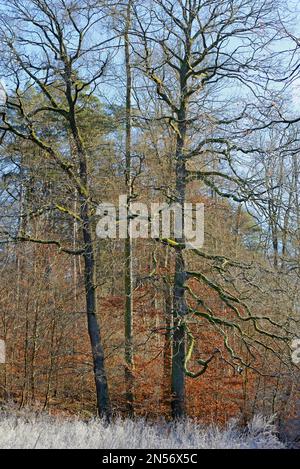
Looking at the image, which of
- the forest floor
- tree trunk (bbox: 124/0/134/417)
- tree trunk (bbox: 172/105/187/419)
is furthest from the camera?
tree trunk (bbox: 124/0/134/417)

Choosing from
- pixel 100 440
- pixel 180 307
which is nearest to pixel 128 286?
pixel 180 307

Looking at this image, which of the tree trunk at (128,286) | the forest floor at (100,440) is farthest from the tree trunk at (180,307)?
the forest floor at (100,440)

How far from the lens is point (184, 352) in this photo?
11.7 metres

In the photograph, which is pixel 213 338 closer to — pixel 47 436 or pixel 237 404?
pixel 237 404

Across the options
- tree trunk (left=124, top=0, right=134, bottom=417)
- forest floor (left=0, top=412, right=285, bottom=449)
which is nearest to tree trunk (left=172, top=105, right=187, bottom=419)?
tree trunk (left=124, top=0, right=134, bottom=417)

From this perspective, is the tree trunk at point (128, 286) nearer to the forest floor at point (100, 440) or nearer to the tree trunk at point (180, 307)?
the tree trunk at point (180, 307)

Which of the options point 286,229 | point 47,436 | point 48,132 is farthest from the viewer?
point 48,132

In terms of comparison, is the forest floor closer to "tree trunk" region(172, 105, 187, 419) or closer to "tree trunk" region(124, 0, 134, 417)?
"tree trunk" region(172, 105, 187, 419)

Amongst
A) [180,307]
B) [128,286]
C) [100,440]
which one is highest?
[128,286]

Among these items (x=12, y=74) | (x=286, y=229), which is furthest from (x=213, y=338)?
(x=12, y=74)

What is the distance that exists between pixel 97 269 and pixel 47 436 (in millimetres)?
8082

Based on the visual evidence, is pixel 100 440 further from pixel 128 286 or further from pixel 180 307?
pixel 128 286

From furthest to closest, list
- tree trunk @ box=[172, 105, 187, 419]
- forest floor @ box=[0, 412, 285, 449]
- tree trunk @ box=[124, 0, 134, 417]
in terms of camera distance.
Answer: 1. tree trunk @ box=[124, 0, 134, 417]
2. tree trunk @ box=[172, 105, 187, 419]
3. forest floor @ box=[0, 412, 285, 449]

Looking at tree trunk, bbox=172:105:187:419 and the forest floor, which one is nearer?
the forest floor
